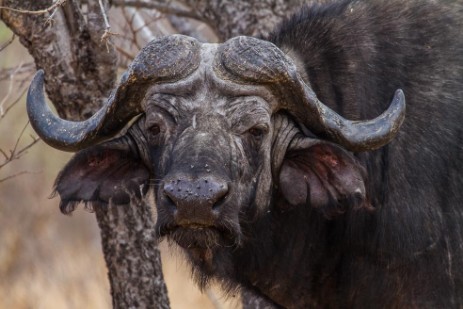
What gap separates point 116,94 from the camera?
7.15 m

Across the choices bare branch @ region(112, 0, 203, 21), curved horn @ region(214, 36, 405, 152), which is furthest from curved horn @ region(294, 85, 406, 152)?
bare branch @ region(112, 0, 203, 21)

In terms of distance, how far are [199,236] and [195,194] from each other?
390 mm

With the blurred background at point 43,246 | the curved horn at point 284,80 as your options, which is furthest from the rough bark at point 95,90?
Answer: the blurred background at point 43,246

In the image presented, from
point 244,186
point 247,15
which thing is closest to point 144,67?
point 244,186

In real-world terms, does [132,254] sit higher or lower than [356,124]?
lower

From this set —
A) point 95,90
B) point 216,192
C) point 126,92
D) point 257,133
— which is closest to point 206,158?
point 216,192

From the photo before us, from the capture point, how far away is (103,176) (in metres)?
7.54

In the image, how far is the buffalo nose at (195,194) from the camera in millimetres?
6379

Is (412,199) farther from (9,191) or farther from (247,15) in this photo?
(9,191)

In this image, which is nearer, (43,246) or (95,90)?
(95,90)

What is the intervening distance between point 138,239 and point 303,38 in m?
1.87

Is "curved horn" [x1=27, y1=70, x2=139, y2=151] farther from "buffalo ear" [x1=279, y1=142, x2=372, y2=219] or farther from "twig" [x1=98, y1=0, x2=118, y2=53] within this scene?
"buffalo ear" [x1=279, y1=142, x2=372, y2=219]

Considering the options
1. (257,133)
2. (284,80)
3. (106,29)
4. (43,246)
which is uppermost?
(106,29)

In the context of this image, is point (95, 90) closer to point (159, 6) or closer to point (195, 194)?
point (159, 6)
